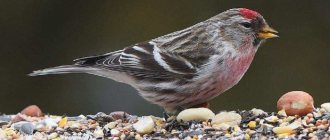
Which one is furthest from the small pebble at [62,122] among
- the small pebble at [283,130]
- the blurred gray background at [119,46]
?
the blurred gray background at [119,46]

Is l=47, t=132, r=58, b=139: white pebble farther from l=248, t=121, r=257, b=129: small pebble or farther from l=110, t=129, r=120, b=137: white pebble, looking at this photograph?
l=248, t=121, r=257, b=129: small pebble

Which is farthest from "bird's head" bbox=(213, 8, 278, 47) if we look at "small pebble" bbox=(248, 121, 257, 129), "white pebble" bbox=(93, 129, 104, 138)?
"white pebble" bbox=(93, 129, 104, 138)

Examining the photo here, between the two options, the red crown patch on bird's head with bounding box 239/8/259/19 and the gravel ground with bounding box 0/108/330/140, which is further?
the red crown patch on bird's head with bounding box 239/8/259/19

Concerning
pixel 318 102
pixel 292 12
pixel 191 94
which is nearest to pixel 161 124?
pixel 191 94

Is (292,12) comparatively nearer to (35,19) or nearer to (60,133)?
(35,19)

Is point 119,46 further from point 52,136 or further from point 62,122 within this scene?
point 52,136

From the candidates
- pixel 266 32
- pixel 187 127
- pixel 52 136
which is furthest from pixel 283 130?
pixel 52 136

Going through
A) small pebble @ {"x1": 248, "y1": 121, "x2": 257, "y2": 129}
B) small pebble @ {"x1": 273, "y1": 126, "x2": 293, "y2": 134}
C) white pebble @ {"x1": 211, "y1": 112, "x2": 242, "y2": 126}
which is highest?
white pebble @ {"x1": 211, "y1": 112, "x2": 242, "y2": 126}
